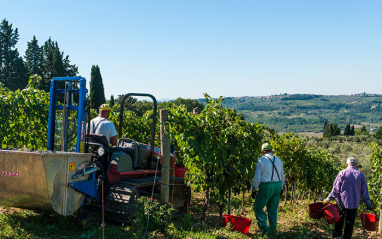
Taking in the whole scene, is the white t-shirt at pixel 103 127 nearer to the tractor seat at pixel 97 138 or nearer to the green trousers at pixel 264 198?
the tractor seat at pixel 97 138

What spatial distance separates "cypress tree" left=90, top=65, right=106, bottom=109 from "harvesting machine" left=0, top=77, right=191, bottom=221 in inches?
1580

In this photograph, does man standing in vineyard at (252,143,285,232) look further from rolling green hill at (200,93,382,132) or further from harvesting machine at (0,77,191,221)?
rolling green hill at (200,93,382,132)

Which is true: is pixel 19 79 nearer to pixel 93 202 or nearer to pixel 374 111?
pixel 93 202

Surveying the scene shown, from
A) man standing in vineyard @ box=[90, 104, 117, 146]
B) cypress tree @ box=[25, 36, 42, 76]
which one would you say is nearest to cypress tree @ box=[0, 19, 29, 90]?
cypress tree @ box=[25, 36, 42, 76]

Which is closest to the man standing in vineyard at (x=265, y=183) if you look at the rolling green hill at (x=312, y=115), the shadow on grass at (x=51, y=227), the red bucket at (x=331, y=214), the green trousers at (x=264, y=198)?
the green trousers at (x=264, y=198)

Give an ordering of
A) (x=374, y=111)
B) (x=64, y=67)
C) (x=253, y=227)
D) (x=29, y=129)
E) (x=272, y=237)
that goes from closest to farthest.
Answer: (x=272, y=237), (x=253, y=227), (x=29, y=129), (x=64, y=67), (x=374, y=111)

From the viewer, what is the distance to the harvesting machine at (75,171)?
4.83 m

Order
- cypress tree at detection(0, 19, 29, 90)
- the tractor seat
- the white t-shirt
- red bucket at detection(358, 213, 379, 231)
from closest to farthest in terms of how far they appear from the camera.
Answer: the tractor seat → the white t-shirt → red bucket at detection(358, 213, 379, 231) → cypress tree at detection(0, 19, 29, 90)

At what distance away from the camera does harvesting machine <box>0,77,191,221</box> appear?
4832 mm

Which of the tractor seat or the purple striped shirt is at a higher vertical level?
the tractor seat

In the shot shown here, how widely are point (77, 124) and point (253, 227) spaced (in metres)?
4.37

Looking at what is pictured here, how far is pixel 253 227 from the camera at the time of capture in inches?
288

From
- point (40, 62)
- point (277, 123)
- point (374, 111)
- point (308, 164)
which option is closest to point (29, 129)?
point (308, 164)

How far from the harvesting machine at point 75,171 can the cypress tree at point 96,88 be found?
40135 mm
